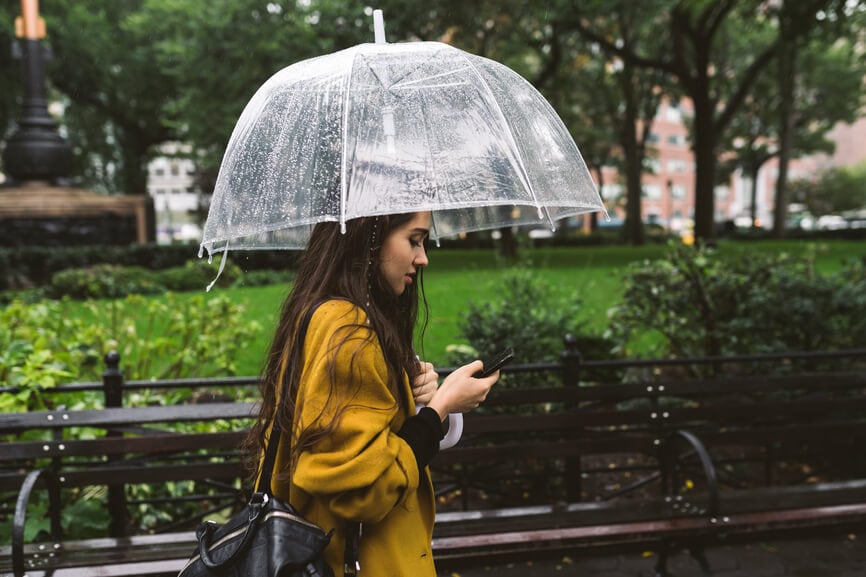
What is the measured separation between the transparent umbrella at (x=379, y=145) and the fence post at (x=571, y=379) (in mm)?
2195

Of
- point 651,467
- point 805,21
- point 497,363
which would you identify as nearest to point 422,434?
point 497,363

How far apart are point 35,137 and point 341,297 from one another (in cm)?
1623

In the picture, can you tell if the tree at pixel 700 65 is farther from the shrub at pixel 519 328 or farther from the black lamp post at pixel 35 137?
the shrub at pixel 519 328

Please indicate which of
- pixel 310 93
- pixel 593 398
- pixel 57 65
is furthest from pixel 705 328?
pixel 57 65

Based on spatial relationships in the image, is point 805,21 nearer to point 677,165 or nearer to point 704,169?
point 704,169

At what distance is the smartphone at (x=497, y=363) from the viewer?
6.69 ft

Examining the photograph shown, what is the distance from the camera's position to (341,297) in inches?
75.7

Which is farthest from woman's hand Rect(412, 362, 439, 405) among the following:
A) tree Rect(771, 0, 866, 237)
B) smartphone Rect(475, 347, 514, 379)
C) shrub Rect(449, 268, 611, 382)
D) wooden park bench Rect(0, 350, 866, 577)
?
tree Rect(771, 0, 866, 237)

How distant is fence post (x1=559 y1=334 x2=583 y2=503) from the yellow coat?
276cm

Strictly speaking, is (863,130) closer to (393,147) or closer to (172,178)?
(172,178)

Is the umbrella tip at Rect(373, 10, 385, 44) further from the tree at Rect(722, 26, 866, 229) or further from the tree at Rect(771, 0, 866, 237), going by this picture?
the tree at Rect(722, 26, 866, 229)

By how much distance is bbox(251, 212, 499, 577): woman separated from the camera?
1.78 metres

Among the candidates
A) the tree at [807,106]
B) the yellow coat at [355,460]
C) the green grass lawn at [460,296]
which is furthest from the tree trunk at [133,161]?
the yellow coat at [355,460]

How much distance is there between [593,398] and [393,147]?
279 centimetres
